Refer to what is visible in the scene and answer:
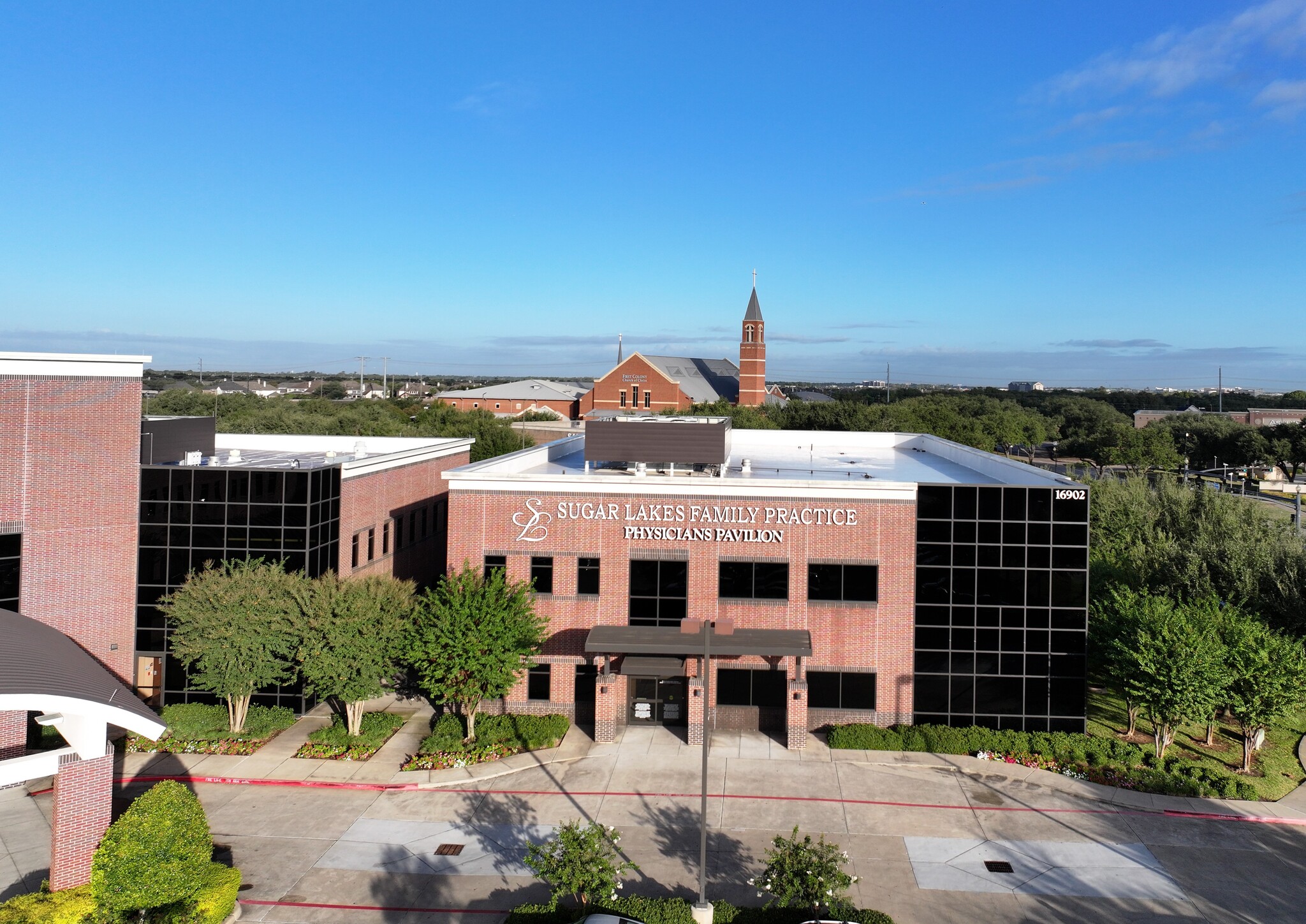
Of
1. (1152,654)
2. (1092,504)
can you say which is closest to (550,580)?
(1152,654)

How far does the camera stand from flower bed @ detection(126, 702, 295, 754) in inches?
1120

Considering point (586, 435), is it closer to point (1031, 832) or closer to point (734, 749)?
point (734, 749)

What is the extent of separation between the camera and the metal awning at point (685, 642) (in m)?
27.9

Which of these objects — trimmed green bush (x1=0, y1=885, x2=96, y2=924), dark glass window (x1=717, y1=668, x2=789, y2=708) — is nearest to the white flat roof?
dark glass window (x1=717, y1=668, x2=789, y2=708)

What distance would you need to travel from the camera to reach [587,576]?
31.5 meters

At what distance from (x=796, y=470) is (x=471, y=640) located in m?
19.0

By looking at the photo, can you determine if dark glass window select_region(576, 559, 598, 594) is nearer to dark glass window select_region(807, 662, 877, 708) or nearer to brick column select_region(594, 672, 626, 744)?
brick column select_region(594, 672, 626, 744)

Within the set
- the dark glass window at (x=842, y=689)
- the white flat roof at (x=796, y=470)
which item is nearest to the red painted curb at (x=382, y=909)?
the dark glass window at (x=842, y=689)

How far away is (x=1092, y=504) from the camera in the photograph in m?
50.4

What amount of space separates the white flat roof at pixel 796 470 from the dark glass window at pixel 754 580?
258 centimetres

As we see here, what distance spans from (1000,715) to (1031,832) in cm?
702

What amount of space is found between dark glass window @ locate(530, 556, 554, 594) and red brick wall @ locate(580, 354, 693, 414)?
101 metres

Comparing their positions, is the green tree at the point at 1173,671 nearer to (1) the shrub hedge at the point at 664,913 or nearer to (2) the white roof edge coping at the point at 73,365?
(1) the shrub hedge at the point at 664,913

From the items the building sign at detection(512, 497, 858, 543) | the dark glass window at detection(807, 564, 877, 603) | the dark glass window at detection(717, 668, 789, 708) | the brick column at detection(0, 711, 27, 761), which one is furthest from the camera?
the dark glass window at detection(717, 668, 789, 708)
